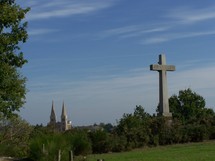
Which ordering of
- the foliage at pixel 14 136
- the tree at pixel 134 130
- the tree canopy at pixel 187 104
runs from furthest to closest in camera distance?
the tree canopy at pixel 187 104 < the tree at pixel 134 130 < the foliage at pixel 14 136

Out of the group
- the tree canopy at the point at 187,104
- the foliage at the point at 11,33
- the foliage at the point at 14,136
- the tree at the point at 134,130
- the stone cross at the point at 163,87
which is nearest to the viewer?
the foliage at the point at 11,33

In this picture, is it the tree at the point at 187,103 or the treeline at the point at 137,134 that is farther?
the tree at the point at 187,103

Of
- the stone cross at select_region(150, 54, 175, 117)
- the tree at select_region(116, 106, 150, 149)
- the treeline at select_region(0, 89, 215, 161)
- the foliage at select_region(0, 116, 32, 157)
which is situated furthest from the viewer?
the stone cross at select_region(150, 54, 175, 117)

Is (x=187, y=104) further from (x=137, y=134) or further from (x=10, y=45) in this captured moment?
(x=10, y=45)

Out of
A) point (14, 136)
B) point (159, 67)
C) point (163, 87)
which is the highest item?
point (159, 67)

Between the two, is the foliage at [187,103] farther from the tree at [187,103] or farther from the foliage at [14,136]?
the foliage at [14,136]

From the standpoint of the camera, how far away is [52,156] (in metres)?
20.1

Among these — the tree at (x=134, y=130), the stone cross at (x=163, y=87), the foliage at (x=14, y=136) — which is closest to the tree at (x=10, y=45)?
the foliage at (x=14, y=136)

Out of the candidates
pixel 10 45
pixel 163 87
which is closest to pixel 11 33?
pixel 10 45

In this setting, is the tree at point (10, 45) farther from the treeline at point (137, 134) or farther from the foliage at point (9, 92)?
the treeline at point (137, 134)

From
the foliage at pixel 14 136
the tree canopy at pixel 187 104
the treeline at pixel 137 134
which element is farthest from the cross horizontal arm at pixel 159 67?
the tree canopy at pixel 187 104

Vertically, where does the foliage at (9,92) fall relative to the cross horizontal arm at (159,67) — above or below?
below

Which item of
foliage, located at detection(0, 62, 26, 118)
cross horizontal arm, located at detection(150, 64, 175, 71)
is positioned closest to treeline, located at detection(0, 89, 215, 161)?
cross horizontal arm, located at detection(150, 64, 175, 71)

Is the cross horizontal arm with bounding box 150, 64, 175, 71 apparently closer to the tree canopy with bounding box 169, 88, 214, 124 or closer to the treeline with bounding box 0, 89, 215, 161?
the treeline with bounding box 0, 89, 215, 161
